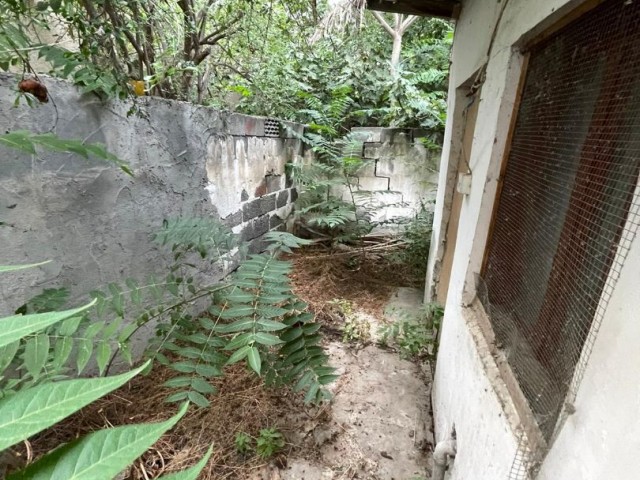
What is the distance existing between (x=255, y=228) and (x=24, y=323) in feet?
8.59

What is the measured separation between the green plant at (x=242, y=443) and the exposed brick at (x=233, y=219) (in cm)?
144

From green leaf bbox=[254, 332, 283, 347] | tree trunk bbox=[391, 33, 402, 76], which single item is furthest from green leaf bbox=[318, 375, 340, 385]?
tree trunk bbox=[391, 33, 402, 76]

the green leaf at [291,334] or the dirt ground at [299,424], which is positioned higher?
the green leaf at [291,334]

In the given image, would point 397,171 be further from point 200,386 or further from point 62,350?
point 62,350

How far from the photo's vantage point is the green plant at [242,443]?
59.2 inches

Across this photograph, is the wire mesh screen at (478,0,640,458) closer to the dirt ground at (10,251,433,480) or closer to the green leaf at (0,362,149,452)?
the green leaf at (0,362,149,452)

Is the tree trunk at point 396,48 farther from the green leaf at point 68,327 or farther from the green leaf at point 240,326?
the green leaf at point 68,327

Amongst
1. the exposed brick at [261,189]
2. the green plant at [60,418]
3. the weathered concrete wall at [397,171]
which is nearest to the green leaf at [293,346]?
the green plant at [60,418]

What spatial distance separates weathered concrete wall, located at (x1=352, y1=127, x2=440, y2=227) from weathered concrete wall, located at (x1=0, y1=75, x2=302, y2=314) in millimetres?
1781

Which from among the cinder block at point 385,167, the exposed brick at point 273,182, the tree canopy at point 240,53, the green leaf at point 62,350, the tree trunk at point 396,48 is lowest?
the green leaf at point 62,350

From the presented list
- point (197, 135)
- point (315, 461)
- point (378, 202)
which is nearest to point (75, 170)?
point (197, 135)

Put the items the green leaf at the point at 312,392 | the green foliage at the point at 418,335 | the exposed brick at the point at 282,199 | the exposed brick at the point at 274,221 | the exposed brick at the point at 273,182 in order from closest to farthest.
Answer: the green leaf at the point at 312,392
the green foliage at the point at 418,335
the exposed brick at the point at 273,182
the exposed brick at the point at 274,221
the exposed brick at the point at 282,199

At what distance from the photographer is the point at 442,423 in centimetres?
152

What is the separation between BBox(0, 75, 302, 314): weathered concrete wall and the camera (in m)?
1.27
